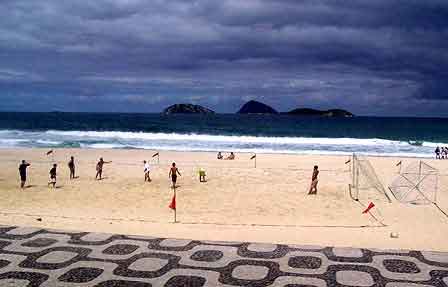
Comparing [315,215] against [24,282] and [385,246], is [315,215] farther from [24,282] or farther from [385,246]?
[24,282]

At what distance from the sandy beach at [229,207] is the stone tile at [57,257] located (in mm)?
2642

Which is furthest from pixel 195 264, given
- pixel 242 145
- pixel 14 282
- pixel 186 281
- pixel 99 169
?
pixel 242 145

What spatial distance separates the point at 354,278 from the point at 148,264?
416 cm

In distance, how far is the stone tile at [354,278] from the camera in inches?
350

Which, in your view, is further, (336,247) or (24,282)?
(336,247)

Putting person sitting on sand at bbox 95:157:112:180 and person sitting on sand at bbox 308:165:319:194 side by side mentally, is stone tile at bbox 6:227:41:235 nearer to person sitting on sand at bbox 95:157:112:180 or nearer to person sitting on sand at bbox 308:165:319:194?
person sitting on sand at bbox 95:157:112:180

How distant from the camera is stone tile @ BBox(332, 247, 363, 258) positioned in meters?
10.5

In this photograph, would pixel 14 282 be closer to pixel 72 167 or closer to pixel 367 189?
pixel 72 167

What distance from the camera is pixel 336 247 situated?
11180 mm

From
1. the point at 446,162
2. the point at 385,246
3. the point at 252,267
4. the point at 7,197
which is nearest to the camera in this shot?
the point at 252,267

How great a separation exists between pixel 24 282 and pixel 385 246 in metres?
8.39

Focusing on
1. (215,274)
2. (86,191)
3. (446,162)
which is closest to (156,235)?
(215,274)

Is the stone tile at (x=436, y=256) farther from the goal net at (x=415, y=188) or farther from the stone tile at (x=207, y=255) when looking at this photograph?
the goal net at (x=415, y=188)

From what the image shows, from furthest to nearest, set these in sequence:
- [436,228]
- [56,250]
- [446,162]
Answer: [446,162] < [436,228] < [56,250]
